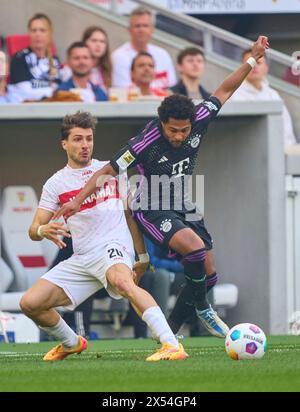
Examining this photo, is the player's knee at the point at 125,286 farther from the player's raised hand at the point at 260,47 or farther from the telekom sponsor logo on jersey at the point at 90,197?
the player's raised hand at the point at 260,47

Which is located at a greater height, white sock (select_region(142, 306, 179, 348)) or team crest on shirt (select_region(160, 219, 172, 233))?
team crest on shirt (select_region(160, 219, 172, 233))

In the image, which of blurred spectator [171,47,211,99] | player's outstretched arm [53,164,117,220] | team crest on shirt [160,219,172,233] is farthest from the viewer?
blurred spectator [171,47,211,99]

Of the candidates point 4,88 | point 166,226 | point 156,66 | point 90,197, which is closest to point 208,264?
point 166,226

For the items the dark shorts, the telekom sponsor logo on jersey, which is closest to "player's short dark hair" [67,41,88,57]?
the dark shorts

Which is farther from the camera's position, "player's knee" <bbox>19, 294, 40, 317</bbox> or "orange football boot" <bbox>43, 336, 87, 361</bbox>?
"orange football boot" <bbox>43, 336, 87, 361</bbox>

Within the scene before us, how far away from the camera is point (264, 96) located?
17266mm

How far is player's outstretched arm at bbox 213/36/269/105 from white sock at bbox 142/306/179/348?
104 inches

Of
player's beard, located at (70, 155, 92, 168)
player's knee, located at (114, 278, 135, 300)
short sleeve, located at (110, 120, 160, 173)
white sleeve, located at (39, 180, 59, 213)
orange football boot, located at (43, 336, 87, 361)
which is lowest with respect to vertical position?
orange football boot, located at (43, 336, 87, 361)

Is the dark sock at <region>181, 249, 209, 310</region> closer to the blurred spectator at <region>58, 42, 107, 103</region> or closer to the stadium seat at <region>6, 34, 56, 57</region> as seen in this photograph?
the blurred spectator at <region>58, 42, 107, 103</region>

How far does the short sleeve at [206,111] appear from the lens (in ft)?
36.0

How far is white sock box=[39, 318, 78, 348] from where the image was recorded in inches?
388

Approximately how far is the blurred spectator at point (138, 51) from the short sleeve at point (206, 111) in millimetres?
5809

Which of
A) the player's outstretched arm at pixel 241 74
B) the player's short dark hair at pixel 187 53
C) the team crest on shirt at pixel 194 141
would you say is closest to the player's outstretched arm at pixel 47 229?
the team crest on shirt at pixel 194 141

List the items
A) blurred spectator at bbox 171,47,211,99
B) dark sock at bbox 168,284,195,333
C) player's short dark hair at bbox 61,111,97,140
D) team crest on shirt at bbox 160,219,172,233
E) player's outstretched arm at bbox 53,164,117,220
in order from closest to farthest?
player's outstretched arm at bbox 53,164,117,220, player's short dark hair at bbox 61,111,97,140, team crest on shirt at bbox 160,219,172,233, dark sock at bbox 168,284,195,333, blurred spectator at bbox 171,47,211,99
